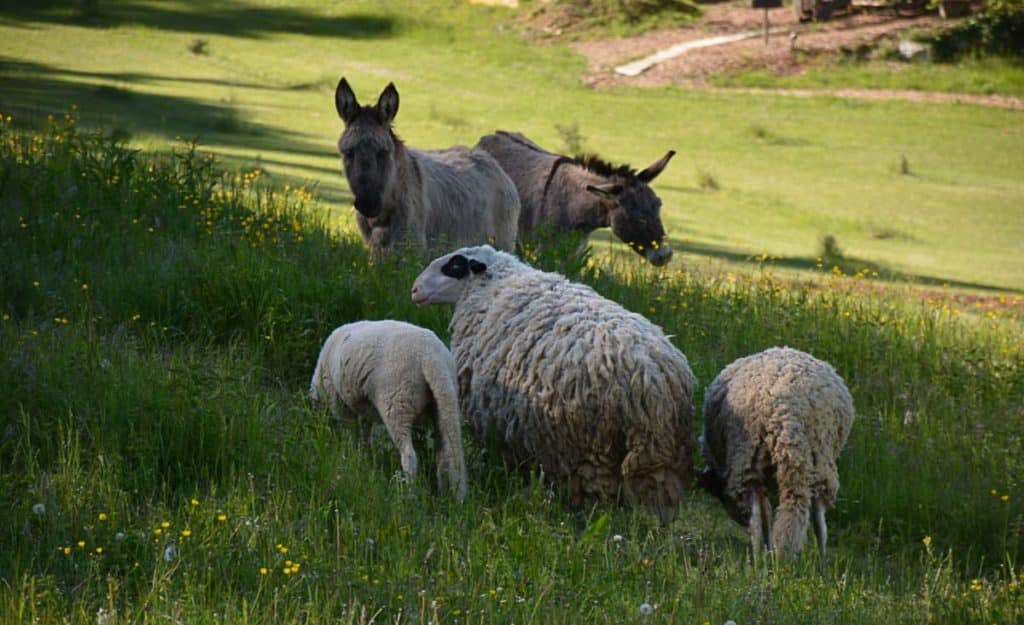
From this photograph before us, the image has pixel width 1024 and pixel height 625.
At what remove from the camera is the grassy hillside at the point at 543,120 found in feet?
67.7

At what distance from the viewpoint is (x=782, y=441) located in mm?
7758

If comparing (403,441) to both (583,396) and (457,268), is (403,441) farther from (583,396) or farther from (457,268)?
(457,268)

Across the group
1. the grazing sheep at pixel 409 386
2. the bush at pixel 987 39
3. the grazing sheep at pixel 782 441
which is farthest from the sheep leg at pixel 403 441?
the bush at pixel 987 39

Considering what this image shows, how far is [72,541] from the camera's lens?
21.6 feet

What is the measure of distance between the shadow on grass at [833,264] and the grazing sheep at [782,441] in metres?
9.60

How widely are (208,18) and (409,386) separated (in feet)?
101

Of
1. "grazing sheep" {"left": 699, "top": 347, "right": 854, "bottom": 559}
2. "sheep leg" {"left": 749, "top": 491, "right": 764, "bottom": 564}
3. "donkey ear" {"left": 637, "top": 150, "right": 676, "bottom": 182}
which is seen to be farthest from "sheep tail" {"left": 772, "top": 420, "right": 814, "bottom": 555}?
"donkey ear" {"left": 637, "top": 150, "right": 676, "bottom": 182}

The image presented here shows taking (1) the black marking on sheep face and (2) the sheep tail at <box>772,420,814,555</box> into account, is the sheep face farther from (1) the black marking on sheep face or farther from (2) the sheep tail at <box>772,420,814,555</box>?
(2) the sheep tail at <box>772,420,814,555</box>

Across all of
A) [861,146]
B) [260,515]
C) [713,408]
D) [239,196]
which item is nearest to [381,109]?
[239,196]

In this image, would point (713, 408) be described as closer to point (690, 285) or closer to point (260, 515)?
point (260, 515)

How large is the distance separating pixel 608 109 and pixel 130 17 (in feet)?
40.6

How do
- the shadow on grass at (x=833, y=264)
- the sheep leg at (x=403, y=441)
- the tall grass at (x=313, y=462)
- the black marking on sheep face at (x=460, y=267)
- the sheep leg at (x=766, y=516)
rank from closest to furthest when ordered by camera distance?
the tall grass at (x=313, y=462)
the sheep leg at (x=403, y=441)
the sheep leg at (x=766, y=516)
the black marking on sheep face at (x=460, y=267)
the shadow on grass at (x=833, y=264)

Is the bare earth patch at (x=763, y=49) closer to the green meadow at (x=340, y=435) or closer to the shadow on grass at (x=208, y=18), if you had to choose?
the shadow on grass at (x=208, y=18)

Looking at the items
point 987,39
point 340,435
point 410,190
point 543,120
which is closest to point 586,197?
point 410,190
